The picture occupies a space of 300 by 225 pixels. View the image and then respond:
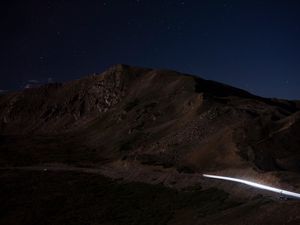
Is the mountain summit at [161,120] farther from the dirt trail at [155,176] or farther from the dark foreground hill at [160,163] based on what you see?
the dirt trail at [155,176]

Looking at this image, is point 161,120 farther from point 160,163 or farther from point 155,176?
point 155,176

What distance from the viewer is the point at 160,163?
49.6m

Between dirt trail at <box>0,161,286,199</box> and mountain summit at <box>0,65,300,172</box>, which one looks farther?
mountain summit at <box>0,65,300,172</box>

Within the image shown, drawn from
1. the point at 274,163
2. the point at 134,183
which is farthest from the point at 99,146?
the point at 274,163

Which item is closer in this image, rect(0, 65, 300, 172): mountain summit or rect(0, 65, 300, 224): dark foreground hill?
rect(0, 65, 300, 224): dark foreground hill

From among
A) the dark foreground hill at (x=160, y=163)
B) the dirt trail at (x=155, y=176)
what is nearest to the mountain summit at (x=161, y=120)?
the dark foreground hill at (x=160, y=163)

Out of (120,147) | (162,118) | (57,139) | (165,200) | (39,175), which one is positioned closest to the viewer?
(165,200)

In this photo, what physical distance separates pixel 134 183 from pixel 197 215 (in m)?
18.1

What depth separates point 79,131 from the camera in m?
110

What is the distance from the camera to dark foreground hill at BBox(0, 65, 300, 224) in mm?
27953

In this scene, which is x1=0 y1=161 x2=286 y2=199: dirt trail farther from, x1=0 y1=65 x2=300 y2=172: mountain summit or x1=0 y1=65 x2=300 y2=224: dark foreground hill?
x1=0 y1=65 x2=300 y2=172: mountain summit

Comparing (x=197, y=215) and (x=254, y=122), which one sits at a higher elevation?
(x=254, y=122)

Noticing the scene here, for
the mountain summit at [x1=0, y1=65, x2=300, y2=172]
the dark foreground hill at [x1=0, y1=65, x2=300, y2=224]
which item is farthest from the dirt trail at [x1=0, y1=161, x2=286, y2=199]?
the mountain summit at [x1=0, y1=65, x2=300, y2=172]

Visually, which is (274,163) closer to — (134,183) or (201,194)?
(201,194)
